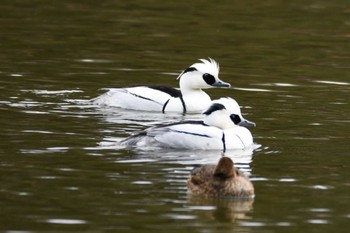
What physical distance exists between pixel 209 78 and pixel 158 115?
1081mm

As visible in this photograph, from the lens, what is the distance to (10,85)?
18109 mm

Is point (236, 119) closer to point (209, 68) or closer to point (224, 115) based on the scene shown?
point (224, 115)

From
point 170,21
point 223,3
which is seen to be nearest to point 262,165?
point 170,21

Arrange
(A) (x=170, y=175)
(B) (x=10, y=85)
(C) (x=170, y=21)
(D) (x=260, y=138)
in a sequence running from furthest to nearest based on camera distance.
A: (C) (x=170, y=21) → (B) (x=10, y=85) → (D) (x=260, y=138) → (A) (x=170, y=175)

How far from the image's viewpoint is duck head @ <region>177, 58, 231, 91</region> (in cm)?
1809

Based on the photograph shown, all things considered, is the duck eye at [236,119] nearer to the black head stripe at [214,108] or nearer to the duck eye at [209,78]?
the black head stripe at [214,108]

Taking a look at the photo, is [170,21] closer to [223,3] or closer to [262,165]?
[223,3]

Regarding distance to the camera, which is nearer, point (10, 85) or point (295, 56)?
point (10, 85)

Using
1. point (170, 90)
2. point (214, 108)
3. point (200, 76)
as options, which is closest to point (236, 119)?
point (214, 108)

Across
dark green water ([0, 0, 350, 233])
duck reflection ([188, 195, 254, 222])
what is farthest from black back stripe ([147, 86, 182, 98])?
duck reflection ([188, 195, 254, 222])

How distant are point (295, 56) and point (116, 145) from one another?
779 centimetres

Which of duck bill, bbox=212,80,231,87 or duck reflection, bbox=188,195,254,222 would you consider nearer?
duck reflection, bbox=188,195,254,222

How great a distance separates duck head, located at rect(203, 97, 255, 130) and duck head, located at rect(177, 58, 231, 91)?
3.14 metres

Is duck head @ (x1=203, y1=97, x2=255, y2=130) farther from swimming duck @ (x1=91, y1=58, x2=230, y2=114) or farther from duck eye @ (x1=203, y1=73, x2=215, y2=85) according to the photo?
duck eye @ (x1=203, y1=73, x2=215, y2=85)
